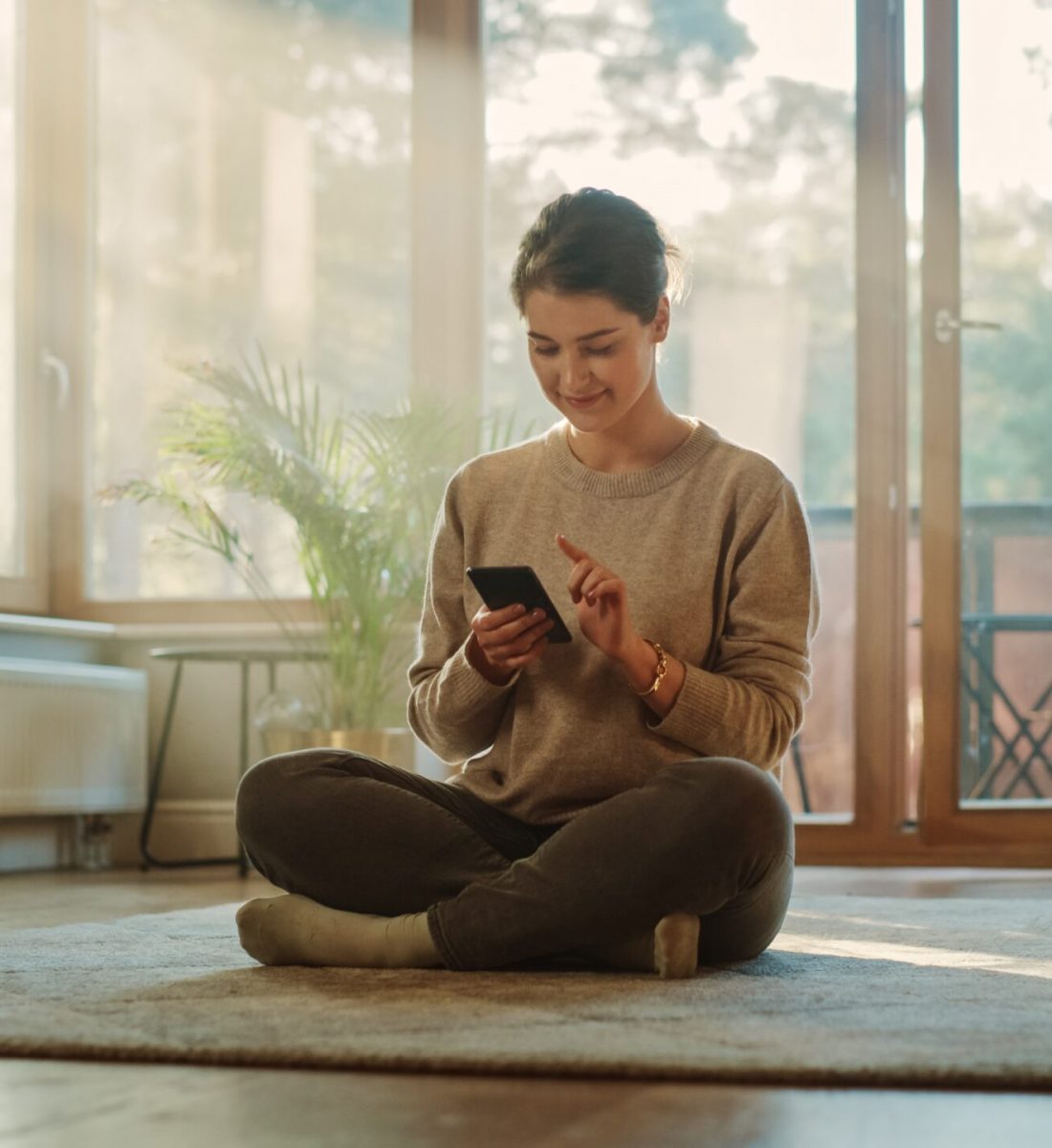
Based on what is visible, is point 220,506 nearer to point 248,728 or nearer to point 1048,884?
point 248,728

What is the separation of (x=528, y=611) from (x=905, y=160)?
2595mm

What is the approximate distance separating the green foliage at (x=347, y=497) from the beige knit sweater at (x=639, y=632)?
1.64m

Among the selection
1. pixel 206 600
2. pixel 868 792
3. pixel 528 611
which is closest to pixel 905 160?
pixel 868 792

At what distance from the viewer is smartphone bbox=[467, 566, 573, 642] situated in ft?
5.16

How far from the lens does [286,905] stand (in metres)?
1.71

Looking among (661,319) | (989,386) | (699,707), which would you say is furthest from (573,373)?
(989,386)

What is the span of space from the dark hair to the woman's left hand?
0.31 m

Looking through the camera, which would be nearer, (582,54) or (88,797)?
(88,797)

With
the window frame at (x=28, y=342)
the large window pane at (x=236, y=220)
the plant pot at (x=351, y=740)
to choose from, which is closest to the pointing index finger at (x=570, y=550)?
the plant pot at (x=351, y=740)

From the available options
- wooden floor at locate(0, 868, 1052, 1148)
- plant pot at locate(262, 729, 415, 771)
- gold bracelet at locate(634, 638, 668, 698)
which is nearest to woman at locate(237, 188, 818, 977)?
gold bracelet at locate(634, 638, 668, 698)

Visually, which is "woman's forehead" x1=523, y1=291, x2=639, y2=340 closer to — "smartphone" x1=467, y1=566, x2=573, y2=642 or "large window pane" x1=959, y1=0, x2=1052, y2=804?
"smartphone" x1=467, y1=566, x2=573, y2=642

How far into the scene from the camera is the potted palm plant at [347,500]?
3.50 metres

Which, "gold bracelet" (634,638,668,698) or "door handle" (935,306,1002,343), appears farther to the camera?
"door handle" (935,306,1002,343)

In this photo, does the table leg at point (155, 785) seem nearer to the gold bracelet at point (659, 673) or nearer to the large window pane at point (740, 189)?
the large window pane at point (740, 189)
